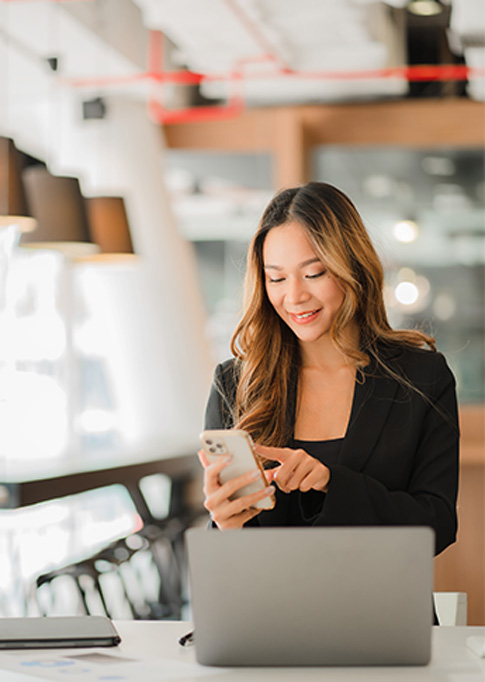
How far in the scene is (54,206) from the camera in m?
3.67

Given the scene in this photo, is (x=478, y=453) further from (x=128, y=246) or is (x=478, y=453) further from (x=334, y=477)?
→ (x=334, y=477)

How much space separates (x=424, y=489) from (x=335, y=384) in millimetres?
333

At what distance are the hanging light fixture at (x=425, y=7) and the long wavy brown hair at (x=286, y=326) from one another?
278cm

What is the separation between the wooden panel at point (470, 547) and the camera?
4230 mm

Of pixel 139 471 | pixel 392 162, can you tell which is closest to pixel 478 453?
pixel 139 471

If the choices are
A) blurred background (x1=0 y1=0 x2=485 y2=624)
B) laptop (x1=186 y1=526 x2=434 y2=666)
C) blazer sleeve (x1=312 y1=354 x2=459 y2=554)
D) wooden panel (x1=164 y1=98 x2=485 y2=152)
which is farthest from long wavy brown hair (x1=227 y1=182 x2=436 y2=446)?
wooden panel (x1=164 y1=98 x2=485 y2=152)

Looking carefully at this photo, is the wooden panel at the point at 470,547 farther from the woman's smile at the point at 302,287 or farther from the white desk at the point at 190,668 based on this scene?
the white desk at the point at 190,668

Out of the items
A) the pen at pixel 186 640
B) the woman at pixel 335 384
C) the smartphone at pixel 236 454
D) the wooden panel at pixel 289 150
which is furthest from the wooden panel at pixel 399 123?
the pen at pixel 186 640

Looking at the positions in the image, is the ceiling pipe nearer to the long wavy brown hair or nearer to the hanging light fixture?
the hanging light fixture

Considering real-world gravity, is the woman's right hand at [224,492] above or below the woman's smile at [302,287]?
below

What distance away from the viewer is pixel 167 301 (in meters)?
6.49

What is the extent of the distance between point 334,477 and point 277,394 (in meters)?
0.36

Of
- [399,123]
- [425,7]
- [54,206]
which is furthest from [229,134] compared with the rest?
[54,206]

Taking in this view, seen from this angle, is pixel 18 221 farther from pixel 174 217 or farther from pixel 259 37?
pixel 174 217
